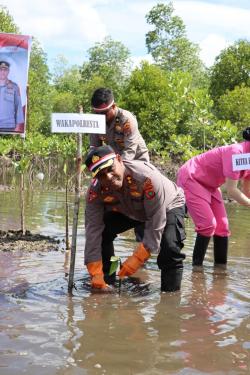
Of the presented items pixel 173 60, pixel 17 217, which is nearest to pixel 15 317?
pixel 17 217

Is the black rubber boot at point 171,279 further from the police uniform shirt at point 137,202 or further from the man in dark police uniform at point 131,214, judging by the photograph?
the police uniform shirt at point 137,202

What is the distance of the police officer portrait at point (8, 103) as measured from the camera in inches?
266

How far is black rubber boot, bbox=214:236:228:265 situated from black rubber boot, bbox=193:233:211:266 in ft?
0.51

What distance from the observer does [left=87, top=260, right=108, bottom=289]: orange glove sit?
4320 millimetres

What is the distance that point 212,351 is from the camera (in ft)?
10.2

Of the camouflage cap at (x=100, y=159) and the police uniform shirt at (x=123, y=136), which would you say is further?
the police uniform shirt at (x=123, y=136)

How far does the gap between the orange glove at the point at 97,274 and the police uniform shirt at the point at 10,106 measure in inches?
121

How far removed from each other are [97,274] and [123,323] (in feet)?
2.54

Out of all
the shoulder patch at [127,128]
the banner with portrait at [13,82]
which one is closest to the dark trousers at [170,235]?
the shoulder patch at [127,128]

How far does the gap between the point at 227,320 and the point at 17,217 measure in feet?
20.0

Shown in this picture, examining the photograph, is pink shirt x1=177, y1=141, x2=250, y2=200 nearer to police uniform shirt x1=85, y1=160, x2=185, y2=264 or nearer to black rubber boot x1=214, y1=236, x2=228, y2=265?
black rubber boot x1=214, y1=236, x2=228, y2=265

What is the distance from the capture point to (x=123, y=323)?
362cm

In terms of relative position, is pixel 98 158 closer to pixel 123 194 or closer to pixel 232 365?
pixel 123 194

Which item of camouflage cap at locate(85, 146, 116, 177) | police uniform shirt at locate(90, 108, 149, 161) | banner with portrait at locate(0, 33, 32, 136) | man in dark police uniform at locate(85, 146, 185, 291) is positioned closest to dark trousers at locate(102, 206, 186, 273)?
man in dark police uniform at locate(85, 146, 185, 291)
